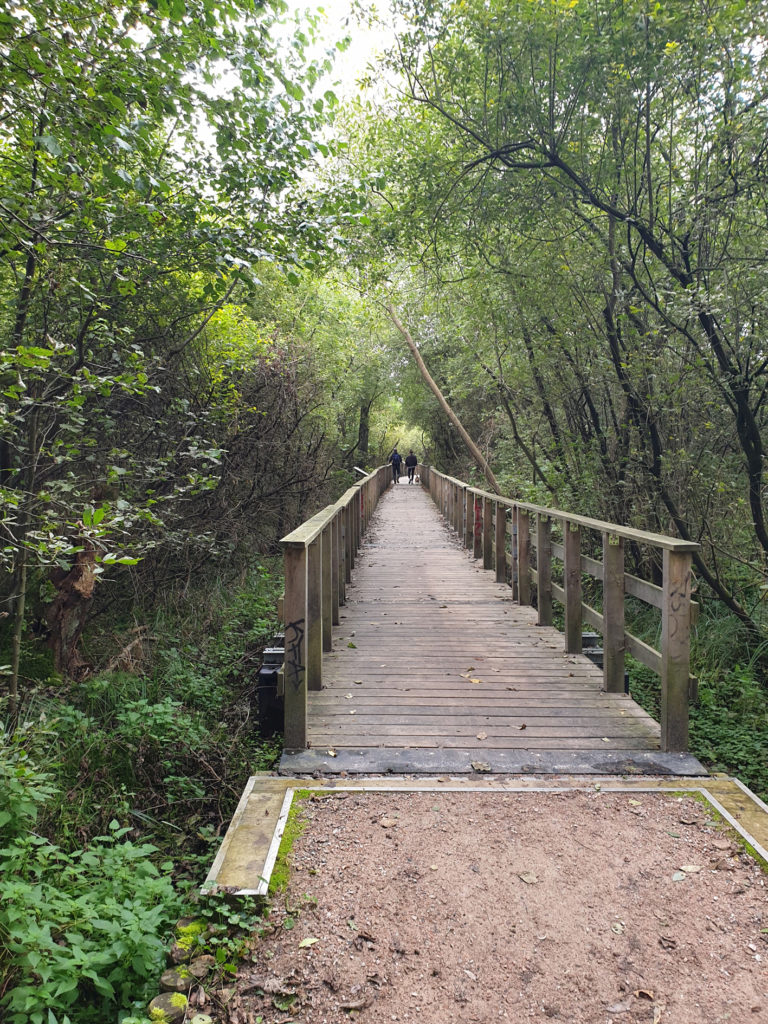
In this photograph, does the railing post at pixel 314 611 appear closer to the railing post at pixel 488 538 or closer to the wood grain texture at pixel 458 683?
the wood grain texture at pixel 458 683

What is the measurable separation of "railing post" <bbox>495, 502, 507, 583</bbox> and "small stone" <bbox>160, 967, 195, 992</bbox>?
21.0 feet

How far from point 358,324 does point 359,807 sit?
766 inches

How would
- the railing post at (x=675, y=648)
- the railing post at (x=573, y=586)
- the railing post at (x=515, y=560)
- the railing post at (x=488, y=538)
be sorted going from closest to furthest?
1. the railing post at (x=675, y=648)
2. the railing post at (x=573, y=586)
3. the railing post at (x=515, y=560)
4. the railing post at (x=488, y=538)

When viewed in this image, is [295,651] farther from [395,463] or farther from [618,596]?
[395,463]

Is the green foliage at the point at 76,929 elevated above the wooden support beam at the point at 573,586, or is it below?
below

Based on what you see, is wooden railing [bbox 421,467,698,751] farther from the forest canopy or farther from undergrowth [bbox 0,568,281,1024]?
undergrowth [bbox 0,568,281,1024]

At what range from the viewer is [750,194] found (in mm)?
4805

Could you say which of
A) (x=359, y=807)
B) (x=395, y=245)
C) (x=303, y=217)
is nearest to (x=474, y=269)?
(x=395, y=245)

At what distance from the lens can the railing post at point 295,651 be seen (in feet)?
11.3

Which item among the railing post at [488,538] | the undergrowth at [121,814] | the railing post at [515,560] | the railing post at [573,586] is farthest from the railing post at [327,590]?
the railing post at [488,538]

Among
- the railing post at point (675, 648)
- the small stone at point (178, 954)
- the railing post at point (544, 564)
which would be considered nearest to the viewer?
the small stone at point (178, 954)

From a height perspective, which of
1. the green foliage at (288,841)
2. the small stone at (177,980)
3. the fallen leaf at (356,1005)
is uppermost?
the small stone at (177,980)

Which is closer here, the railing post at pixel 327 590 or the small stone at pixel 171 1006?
the small stone at pixel 171 1006

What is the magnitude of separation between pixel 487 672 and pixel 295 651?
185 cm
